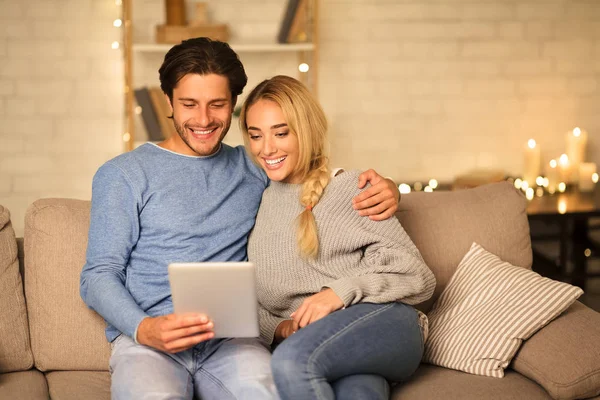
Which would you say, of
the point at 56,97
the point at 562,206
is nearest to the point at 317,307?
the point at 562,206

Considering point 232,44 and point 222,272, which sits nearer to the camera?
point 222,272

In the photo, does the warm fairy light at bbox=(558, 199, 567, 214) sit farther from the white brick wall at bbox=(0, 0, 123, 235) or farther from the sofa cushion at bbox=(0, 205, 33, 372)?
the sofa cushion at bbox=(0, 205, 33, 372)

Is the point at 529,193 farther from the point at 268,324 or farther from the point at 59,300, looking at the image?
the point at 59,300

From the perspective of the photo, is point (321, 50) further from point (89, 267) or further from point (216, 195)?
point (89, 267)

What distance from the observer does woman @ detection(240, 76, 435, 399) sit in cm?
199

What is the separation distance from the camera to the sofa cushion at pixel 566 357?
6.78ft

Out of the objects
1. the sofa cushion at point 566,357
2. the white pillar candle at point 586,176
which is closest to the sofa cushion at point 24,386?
the sofa cushion at point 566,357

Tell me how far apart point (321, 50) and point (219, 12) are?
1.85 ft

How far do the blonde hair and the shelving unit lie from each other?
171 cm

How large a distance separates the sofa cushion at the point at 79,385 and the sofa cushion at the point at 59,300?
29mm

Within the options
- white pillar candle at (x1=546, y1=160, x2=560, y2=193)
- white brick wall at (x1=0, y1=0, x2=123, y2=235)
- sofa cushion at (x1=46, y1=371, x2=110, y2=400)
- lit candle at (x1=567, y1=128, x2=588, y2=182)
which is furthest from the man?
lit candle at (x1=567, y1=128, x2=588, y2=182)

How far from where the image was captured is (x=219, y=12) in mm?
4141

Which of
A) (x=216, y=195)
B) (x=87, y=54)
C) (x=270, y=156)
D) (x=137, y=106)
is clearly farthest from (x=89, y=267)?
(x=87, y=54)

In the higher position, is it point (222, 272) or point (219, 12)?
point (219, 12)
